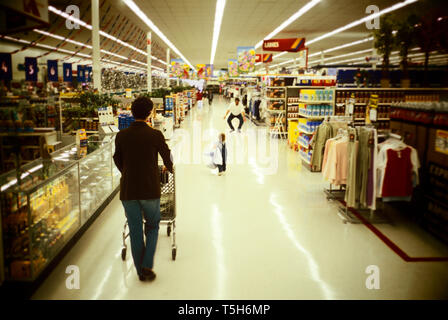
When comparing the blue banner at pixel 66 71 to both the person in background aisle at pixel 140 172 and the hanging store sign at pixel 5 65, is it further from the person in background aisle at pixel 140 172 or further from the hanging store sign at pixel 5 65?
the person in background aisle at pixel 140 172

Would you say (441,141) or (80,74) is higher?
(80,74)

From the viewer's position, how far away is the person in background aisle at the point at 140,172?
344cm

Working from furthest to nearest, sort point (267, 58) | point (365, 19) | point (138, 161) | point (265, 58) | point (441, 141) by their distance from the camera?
point (265, 58) → point (267, 58) → point (365, 19) → point (441, 141) → point (138, 161)

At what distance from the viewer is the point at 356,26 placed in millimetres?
17531

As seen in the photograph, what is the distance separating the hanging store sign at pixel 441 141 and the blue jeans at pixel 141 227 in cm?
358

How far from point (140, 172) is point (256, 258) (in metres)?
1.70

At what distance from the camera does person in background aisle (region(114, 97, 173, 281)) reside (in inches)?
135

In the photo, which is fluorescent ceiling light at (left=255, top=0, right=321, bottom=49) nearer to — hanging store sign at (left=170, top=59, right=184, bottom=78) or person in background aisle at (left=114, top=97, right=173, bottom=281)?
person in background aisle at (left=114, top=97, right=173, bottom=281)

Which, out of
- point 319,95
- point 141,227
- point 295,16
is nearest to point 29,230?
point 141,227

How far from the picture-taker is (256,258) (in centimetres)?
422

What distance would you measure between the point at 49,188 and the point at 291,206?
3.74 m

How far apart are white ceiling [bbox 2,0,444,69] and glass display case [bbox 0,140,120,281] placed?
31.9 ft

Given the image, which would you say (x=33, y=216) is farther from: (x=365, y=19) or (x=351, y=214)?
(x=365, y=19)

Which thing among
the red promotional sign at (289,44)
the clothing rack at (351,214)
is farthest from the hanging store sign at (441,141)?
the red promotional sign at (289,44)
